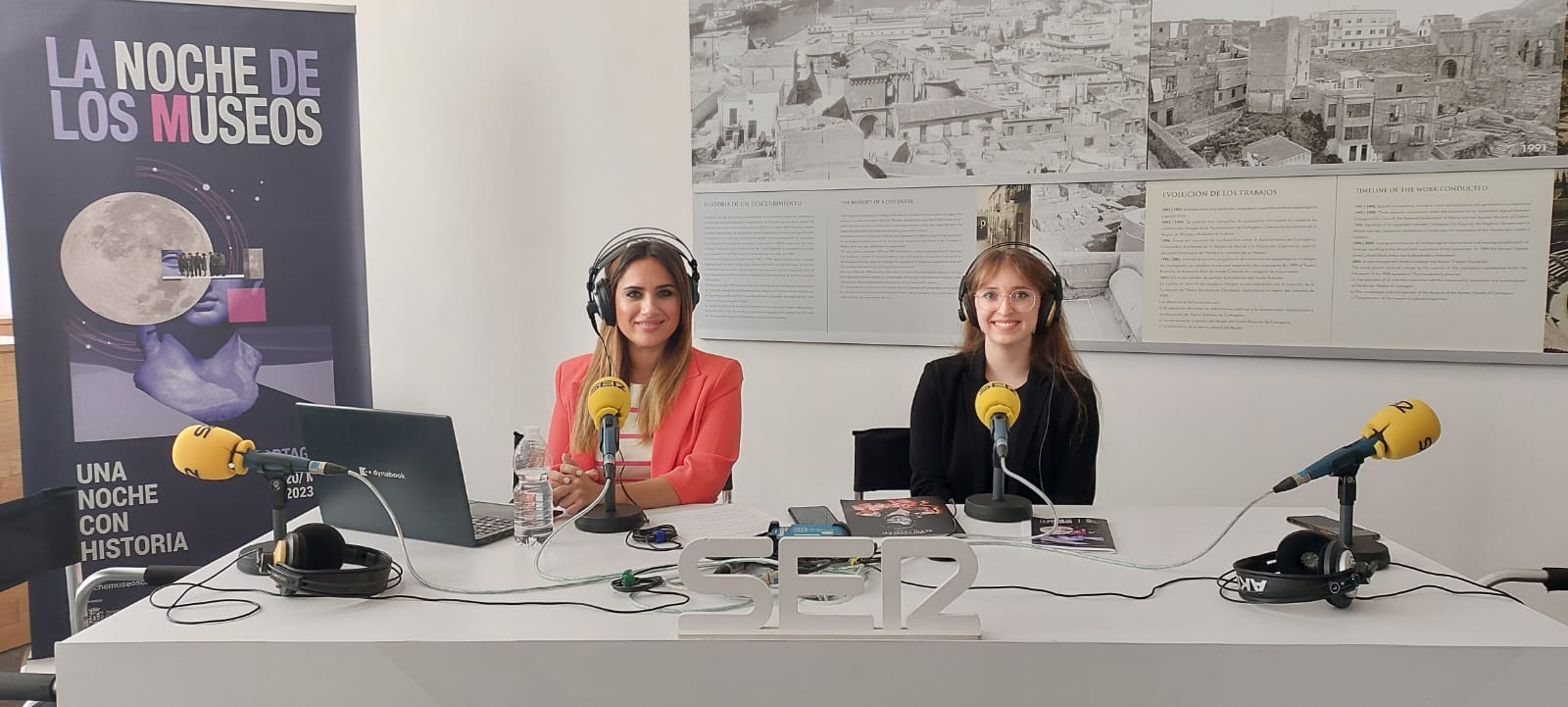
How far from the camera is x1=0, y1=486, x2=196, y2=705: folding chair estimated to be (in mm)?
1954

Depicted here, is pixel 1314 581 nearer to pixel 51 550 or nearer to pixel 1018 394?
pixel 1018 394

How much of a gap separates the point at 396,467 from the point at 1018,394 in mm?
1513

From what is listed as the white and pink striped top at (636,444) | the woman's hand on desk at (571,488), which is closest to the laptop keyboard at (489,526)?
the woman's hand on desk at (571,488)

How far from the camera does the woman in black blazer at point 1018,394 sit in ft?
8.24

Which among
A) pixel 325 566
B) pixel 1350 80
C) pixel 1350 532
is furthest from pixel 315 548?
pixel 1350 80

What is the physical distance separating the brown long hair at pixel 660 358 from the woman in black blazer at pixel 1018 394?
2.13 ft

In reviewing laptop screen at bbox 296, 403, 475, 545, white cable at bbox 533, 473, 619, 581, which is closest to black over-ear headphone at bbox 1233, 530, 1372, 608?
white cable at bbox 533, 473, 619, 581

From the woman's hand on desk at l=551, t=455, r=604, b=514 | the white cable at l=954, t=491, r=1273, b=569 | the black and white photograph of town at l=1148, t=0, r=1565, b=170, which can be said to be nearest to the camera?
the white cable at l=954, t=491, r=1273, b=569

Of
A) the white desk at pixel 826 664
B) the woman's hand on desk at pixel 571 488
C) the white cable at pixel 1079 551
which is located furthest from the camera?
the woman's hand on desk at pixel 571 488

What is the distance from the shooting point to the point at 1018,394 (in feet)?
8.38

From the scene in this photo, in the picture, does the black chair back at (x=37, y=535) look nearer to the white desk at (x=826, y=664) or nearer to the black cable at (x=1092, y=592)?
the white desk at (x=826, y=664)

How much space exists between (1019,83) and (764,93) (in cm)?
89

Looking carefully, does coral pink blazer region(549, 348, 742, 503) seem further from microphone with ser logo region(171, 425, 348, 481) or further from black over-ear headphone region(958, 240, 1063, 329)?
microphone with ser logo region(171, 425, 348, 481)

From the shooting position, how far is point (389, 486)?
187cm
